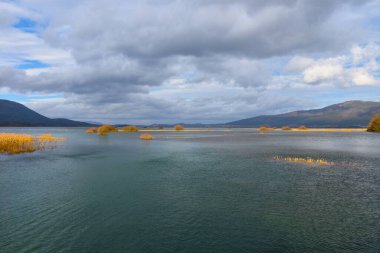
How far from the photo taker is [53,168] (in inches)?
1786

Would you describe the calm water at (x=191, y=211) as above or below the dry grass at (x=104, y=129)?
below

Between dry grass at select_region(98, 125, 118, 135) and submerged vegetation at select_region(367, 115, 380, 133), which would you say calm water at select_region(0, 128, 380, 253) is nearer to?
dry grass at select_region(98, 125, 118, 135)

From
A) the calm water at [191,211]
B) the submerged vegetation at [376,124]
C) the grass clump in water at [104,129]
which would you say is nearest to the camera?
the calm water at [191,211]

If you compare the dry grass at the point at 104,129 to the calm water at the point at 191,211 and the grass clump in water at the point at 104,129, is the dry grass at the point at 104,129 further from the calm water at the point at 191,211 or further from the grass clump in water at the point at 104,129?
the calm water at the point at 191,211

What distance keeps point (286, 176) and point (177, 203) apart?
1800 centimetres

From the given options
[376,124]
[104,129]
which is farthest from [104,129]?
[376,124]

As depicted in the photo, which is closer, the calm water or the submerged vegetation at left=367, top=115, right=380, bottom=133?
the calm water

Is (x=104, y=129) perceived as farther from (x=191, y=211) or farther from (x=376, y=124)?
(x=376, y=124)

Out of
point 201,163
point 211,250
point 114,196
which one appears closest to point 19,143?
point 201,163

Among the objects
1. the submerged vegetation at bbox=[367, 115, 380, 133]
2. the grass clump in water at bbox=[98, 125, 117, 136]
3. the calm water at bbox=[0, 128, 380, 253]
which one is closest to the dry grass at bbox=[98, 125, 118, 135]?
the grass clump in water at bbox=[98, 125, 117, 136]

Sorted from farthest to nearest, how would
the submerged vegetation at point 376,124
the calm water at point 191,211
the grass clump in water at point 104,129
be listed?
the submerged vegetation at point 376,124 < the grass clump in water at point 104,129 < the calm water at point 191,211

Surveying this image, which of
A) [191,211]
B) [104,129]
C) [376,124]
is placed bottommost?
[191,211]

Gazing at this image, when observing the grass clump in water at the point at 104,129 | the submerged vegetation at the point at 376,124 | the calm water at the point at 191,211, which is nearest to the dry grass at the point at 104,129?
the grass clump in water at the point at 104,129

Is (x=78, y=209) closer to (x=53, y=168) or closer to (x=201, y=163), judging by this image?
(x=53, y=168)
